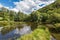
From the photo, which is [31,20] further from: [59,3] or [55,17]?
[55,17]

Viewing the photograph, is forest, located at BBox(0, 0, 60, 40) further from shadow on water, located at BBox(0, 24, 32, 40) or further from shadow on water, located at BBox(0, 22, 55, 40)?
shadow on water, located at BBox(0, 24, 32, 40)

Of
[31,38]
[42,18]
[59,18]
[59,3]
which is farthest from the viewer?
[59,3]

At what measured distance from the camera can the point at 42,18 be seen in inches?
2446

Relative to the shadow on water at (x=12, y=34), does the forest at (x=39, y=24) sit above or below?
above

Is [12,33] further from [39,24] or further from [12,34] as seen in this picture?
[39,24]

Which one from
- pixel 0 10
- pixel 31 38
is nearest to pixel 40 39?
pixel 31 38

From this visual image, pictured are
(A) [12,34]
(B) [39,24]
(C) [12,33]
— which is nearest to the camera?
(A) [12,34]

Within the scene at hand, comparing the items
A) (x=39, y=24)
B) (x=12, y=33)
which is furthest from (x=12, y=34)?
(x=39, y=24)

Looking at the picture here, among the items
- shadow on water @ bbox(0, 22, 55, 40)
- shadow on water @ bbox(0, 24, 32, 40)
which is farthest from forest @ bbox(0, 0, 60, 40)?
shadow on water @ bbox(0, 24, 32, 40)

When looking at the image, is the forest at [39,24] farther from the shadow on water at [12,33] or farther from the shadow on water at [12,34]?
the shadow on water at [12,34]

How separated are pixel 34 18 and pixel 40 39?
4893 cm

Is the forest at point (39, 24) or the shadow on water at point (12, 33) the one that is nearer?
the forest at point (39, 24)

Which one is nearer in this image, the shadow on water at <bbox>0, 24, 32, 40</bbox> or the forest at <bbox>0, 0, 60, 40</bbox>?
the forest at <bbox>0, 0, 60, 40</bbox>

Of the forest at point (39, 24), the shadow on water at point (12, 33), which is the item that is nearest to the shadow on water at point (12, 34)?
the shadow on water at point (12, 33)
